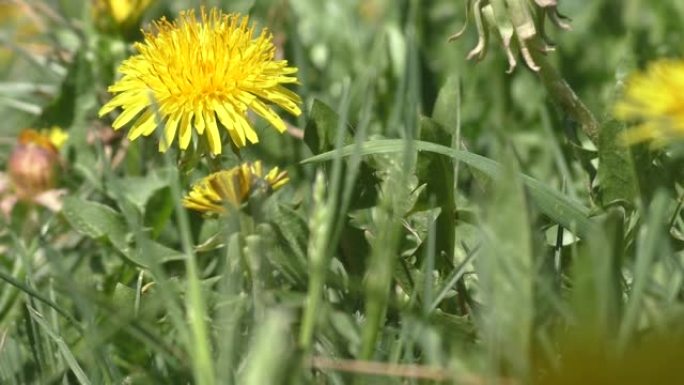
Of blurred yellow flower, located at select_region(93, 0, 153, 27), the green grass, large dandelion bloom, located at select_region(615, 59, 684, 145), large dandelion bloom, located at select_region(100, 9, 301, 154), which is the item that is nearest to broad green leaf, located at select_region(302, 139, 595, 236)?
the green grass

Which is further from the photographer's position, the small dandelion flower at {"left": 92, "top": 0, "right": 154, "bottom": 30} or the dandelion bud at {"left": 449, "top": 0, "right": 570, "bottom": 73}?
the small dandelion flower at {"left": 92, "top": 0, "right": 154, "bottom": 30}

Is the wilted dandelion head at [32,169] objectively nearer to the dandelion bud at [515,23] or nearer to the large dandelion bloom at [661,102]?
the dandelion bud at [515,23]

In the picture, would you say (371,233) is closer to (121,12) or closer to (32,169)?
(32,169)

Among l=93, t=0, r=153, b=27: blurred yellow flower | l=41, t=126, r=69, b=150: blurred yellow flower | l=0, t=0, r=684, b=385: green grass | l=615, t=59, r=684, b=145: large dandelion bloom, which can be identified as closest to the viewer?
l=0, t=0, r=684, b=385: green grass

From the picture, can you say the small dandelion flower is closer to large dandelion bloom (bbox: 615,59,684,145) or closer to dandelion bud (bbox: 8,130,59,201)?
dandelion bud (bbox: 8,130,59,201)

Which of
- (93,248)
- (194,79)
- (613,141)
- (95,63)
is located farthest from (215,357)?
(95,63)

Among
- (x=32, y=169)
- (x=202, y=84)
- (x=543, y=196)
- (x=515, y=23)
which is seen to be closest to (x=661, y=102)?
(x=543, y=196)

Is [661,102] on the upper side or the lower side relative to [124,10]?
lower
